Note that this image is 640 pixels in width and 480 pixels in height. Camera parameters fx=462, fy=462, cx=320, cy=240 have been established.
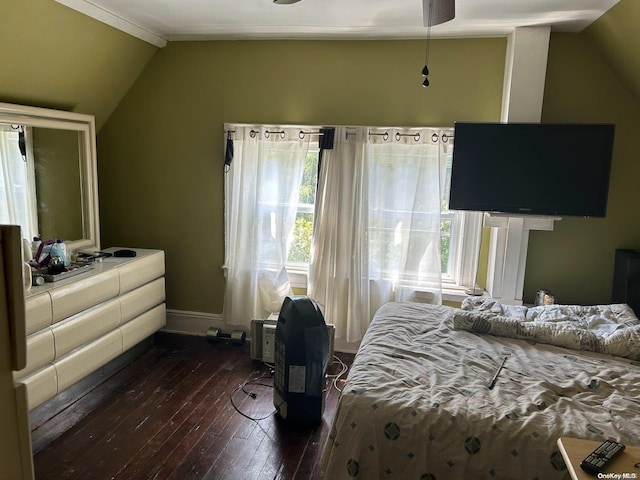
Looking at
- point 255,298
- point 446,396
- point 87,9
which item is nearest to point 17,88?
point 87,9

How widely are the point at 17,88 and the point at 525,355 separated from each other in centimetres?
333

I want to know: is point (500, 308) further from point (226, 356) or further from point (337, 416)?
point (226, 356)

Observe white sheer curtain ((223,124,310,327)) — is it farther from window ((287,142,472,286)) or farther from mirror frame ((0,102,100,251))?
mirror frame ((0,102,100,251))

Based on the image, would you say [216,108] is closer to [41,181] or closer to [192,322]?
[41,181]

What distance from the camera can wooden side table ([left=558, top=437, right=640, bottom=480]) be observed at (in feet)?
3.84

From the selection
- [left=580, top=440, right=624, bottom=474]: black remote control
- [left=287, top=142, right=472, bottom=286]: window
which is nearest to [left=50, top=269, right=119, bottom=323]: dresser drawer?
[left=287, top=142, right=472, bottom=286]: window

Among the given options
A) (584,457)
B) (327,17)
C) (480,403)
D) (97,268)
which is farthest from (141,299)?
(584,457)

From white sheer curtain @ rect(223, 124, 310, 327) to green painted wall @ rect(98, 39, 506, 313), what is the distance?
0.16 meters

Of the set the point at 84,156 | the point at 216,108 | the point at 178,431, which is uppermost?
the point at 216,108

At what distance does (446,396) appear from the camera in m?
1.82

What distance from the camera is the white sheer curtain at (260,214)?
11.8 feet

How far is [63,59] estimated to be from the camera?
302cm

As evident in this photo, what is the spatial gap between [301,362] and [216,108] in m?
2.19

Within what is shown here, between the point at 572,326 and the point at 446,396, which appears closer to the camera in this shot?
the point at 446,396
